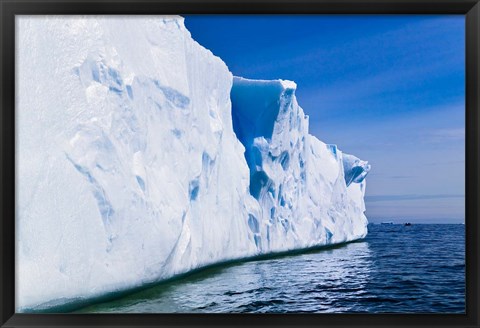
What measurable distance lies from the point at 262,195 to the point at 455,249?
33.9 ft

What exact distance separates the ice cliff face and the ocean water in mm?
252

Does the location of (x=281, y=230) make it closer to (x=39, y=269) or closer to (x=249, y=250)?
(x=249, y=250)

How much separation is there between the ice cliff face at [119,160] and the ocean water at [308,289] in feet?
0.83

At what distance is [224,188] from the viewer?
8.90 metres

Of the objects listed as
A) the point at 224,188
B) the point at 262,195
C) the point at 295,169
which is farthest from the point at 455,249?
the point at 224,188

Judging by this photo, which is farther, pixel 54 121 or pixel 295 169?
pixel 295 169

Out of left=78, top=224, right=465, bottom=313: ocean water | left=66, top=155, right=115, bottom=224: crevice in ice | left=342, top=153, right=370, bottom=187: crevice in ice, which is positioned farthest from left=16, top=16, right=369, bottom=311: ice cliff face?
left=342, top=153, right=370, bottom=187: crevice in ice

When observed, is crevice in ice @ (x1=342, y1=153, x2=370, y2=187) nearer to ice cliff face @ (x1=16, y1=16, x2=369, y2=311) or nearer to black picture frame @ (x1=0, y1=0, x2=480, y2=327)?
ice cliff face @ (x1=16, y1=16, x2=369, y2=311)

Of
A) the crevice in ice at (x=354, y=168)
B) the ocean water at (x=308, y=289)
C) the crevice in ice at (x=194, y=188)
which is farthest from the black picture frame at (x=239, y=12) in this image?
the crevice in ice at (x=354, y=168)

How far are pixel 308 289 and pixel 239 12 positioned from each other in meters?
6.31

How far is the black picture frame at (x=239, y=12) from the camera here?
2.97 m

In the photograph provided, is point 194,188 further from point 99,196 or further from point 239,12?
point 239,12

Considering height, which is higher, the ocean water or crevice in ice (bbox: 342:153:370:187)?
crevice in ice (bbox: 342:153:370:187)

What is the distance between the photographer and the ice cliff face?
4.67 m
